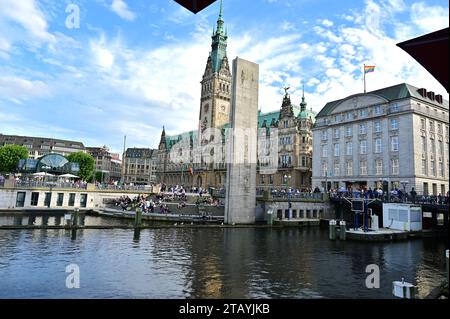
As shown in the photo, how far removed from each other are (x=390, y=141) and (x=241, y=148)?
110ft

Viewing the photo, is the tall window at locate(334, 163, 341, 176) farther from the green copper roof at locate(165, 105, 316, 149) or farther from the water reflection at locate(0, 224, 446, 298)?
the water reflection at locate(0, 224, 446, 298)

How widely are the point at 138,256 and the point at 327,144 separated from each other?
60.5 m

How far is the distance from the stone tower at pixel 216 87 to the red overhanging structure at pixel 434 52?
117 meters

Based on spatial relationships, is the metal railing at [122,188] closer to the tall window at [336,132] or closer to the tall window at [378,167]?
the tall window at [336,132]

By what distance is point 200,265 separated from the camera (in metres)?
21.1

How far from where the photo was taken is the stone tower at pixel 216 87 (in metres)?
127

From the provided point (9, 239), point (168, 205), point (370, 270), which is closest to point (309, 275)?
point (370, 270)

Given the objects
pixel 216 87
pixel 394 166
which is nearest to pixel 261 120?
pixel 216 87

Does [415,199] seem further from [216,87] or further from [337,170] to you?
[216,87]

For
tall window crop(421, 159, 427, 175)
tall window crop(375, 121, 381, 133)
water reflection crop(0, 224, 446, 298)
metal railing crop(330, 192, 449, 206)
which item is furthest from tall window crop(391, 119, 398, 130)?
water reflection crop(0, 224, 446, 298)

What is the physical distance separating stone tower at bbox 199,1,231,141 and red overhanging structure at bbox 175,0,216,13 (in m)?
115

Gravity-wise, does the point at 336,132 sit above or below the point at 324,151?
above

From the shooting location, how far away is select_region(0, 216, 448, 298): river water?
15844 mm

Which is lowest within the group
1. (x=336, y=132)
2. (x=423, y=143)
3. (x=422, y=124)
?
(x=423, y=143)
